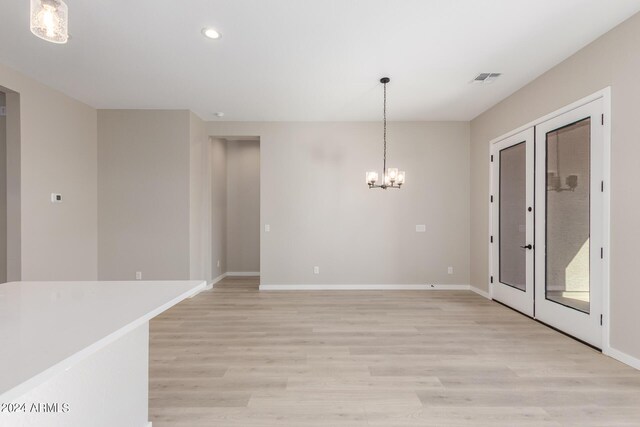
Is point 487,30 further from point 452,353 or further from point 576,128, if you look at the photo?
point 452,353

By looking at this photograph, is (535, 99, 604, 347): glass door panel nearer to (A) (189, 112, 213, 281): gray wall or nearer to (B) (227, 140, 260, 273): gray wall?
(A) (189, 112, 213, 281): gray wall

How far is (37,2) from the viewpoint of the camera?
1286 millimetres

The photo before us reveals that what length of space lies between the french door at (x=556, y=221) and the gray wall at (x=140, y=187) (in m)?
4.84

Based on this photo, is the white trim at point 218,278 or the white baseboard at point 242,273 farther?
the white baseboard at point 242,273

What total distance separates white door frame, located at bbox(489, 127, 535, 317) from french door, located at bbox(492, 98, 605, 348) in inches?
0.5

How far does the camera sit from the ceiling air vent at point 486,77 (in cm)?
375

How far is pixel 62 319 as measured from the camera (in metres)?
1.13

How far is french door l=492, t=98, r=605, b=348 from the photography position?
10.0ft

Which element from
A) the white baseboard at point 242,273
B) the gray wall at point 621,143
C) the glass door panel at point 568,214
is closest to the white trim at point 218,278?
the white baseboard at point 242,273

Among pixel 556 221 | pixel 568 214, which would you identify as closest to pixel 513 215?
pixel 556 221

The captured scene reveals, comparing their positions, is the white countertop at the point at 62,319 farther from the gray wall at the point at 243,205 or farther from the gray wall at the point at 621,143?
the gray wall at the point at 243,205

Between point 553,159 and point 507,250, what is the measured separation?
1.51 metres

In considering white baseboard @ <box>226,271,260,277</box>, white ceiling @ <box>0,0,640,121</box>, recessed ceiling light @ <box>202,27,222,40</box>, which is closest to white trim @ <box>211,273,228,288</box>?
white baseboard @ <box>226,271,260,277</box>

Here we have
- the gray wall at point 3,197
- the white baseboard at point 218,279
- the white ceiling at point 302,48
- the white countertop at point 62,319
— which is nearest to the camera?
the white countertop at point 62,319
